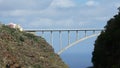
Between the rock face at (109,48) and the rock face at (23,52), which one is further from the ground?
the rock face at (23,52)

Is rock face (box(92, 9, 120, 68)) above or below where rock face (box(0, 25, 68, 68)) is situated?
below

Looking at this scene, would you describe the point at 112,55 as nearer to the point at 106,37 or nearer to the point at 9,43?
the point at 106,37

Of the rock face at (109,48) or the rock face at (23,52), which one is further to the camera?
the rock face at (109,48)

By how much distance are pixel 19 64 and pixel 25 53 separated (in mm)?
1104

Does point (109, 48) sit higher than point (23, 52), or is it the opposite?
point (23, 52)

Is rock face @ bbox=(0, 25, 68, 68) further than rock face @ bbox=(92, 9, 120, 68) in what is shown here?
No

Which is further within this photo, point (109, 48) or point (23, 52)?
point (109, 48)

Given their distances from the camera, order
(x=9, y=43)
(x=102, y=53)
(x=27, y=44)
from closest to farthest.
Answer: (x=9, y=43), (x=27, y=44), (x=102, y=53)

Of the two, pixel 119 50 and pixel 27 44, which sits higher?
pixel 27 44

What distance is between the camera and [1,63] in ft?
27.2

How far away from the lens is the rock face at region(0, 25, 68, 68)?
27.9 ft

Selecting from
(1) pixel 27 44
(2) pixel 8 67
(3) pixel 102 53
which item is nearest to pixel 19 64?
(2) pixel 8 67

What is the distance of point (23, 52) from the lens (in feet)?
31.4

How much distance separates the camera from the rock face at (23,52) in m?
8.49
